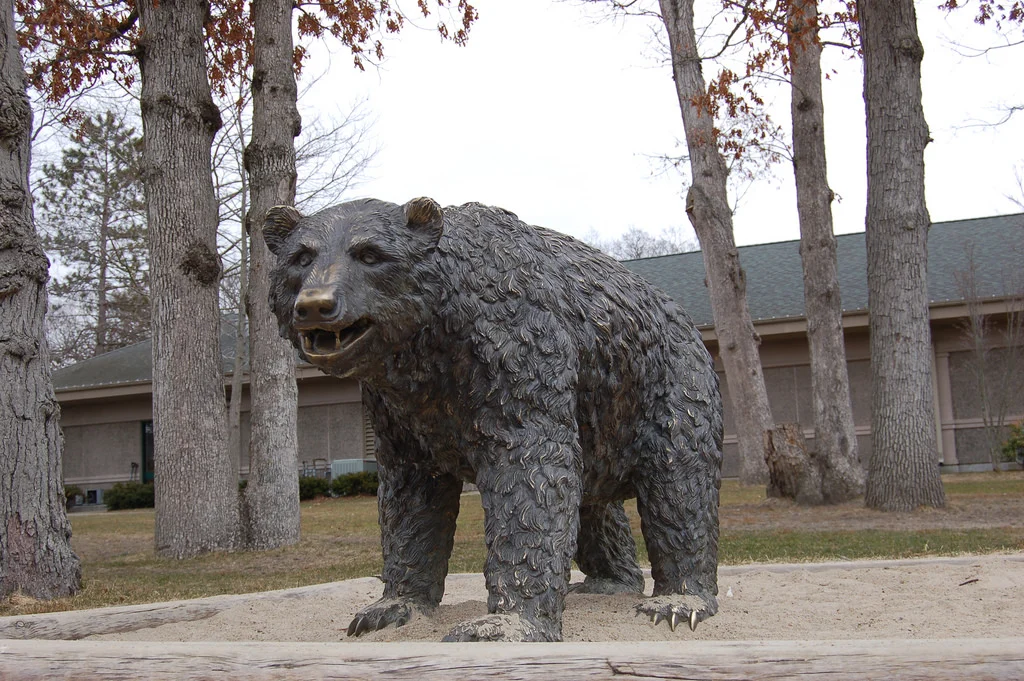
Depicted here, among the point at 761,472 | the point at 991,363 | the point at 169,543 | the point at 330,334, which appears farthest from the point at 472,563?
the point at 991,363

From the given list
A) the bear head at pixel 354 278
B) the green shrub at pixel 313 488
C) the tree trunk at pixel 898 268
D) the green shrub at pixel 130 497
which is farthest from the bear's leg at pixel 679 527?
the green shrub at pixel 130 497

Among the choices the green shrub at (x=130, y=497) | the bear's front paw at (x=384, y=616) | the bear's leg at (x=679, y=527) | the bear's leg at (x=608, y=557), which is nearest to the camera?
the bear's front paw at (x=384, y=616)

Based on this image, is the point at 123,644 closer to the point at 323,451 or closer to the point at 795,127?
the point at 795,127

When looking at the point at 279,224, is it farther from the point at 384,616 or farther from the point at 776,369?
the point at 776,369

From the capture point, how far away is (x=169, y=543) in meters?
8.50

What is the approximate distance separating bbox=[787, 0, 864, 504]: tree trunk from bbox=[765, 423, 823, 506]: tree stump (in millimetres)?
176

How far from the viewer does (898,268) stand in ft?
32.8

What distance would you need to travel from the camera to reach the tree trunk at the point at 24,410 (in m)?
5.72

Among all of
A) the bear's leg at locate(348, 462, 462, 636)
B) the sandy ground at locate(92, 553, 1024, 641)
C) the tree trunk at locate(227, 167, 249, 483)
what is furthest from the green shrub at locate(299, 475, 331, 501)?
the bear's leg at locate(348, 462, 462, 636)

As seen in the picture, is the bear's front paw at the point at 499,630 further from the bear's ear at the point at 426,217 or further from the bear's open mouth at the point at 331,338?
the bear's ear at the point at 426,217

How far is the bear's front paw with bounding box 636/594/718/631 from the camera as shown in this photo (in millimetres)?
3830

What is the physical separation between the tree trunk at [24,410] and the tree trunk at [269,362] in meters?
2.98

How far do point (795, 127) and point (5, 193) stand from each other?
10431 millimetres

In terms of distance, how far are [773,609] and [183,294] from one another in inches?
240
